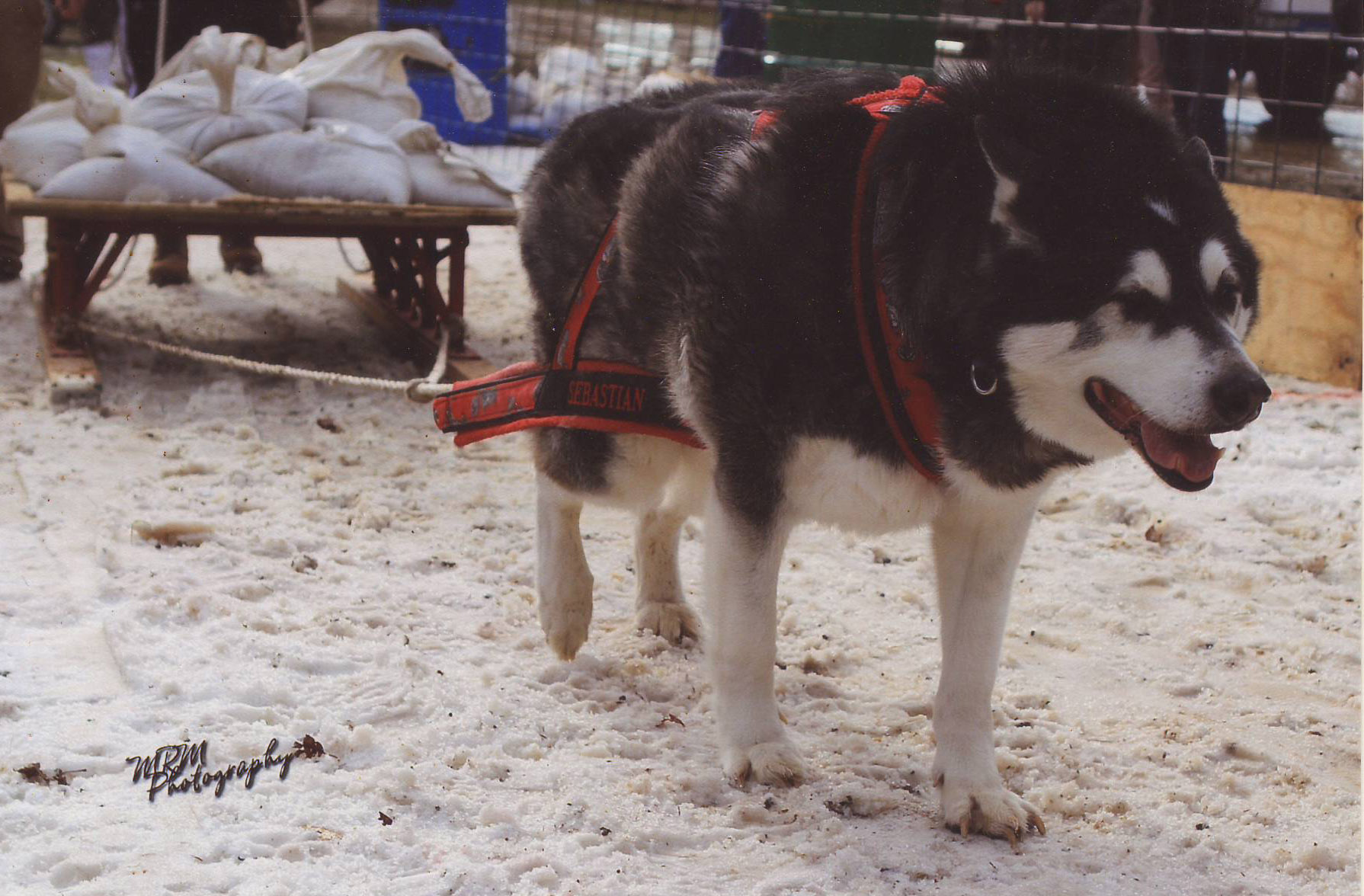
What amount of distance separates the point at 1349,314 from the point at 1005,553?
135 inches

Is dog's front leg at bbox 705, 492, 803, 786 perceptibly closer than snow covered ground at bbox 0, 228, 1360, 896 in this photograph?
No

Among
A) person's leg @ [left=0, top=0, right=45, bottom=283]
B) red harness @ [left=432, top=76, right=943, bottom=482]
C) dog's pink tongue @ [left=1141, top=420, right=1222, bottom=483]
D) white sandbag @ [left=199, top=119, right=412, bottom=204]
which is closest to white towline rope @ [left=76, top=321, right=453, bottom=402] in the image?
red harness @ [left=432, top=76, right=943, bottom=482]

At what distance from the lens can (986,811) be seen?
229 cm

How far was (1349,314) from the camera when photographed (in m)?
5.06

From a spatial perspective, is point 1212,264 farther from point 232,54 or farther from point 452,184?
point 232,54

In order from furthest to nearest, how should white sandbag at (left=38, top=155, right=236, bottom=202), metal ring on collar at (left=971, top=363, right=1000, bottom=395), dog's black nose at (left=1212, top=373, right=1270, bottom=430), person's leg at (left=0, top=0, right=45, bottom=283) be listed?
person's leg at (left=0, top=0, right=45, bottom=283), white sandbag at (left=38, top=155, right=236, bottom=202), metal ring on collar at (left=971, top=363, right=1000, bottom=395), dog's black nose at (left=1212, top=373, right=1270, bottom=430)

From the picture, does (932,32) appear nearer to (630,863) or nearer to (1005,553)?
(1005,553)

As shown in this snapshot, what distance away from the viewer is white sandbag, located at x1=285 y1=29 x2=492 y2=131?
5160 millimetres

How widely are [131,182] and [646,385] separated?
2.95m

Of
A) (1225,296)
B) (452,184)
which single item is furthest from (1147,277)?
(452,184)

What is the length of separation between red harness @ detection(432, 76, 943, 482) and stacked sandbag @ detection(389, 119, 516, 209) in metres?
2.22

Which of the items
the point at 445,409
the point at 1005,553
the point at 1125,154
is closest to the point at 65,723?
the point at 445,409

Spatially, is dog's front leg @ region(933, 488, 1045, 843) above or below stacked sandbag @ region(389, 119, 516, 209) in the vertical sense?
below

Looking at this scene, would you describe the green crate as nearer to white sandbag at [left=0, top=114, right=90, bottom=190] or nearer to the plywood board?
the plywood board
